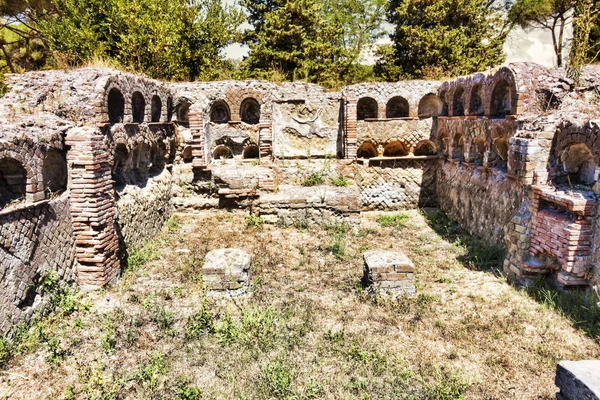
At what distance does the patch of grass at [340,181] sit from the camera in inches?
443

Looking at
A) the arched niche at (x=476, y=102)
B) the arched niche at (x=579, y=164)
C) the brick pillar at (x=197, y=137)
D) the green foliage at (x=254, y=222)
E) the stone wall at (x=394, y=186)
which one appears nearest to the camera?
the arched niche at (x=579, y=164)

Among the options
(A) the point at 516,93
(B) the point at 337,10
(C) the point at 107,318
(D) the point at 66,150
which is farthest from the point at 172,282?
(B) the point at 337,10

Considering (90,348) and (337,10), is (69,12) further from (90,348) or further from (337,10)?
(337,10)

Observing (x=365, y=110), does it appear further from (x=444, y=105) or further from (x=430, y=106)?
(x=444, y=105)

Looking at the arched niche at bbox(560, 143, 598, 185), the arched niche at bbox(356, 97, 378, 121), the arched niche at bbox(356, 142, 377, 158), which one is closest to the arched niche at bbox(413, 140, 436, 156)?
the arched niche at bbox(356, 142, 377, 158)

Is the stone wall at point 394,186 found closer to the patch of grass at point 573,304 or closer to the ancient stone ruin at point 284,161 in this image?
the ancient stone ruin at point 284,161

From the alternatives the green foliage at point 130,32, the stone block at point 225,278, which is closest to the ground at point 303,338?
the stone block at point 225,278

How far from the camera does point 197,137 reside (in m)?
11.2

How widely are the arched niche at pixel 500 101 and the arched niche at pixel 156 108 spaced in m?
8.01

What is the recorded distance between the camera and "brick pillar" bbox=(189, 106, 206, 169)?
436 inches

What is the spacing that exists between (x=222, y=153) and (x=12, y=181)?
25.8ft

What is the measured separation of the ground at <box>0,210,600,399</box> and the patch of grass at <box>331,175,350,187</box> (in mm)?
4335

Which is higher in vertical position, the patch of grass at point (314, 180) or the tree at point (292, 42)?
the tree at point (292, 42)

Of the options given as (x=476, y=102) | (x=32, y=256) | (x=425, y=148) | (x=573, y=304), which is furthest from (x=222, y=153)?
(x=573, y=304)
